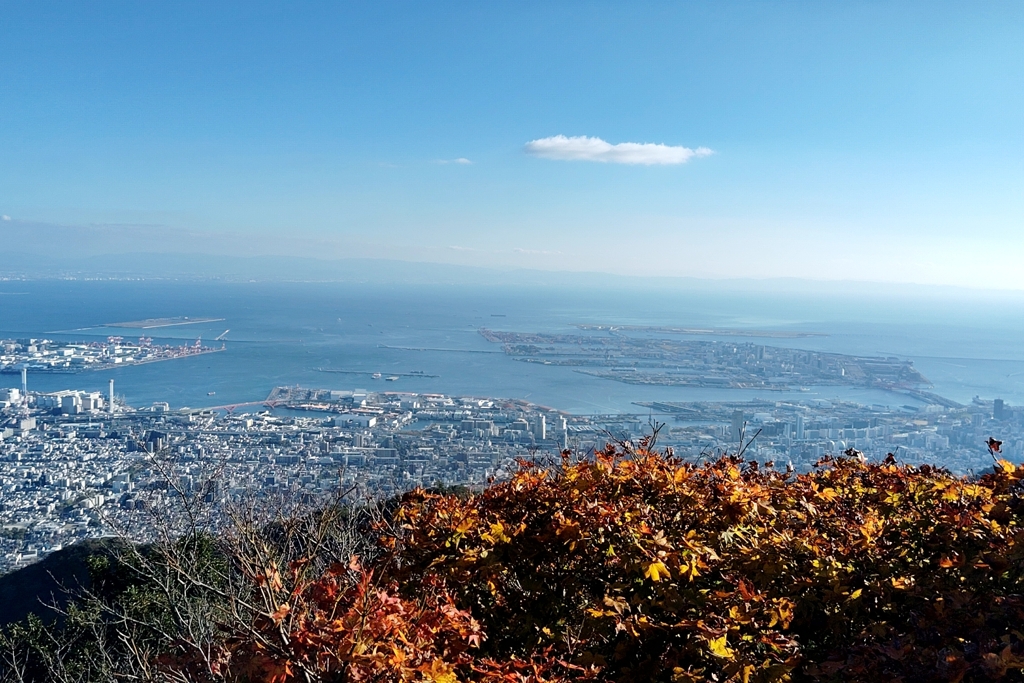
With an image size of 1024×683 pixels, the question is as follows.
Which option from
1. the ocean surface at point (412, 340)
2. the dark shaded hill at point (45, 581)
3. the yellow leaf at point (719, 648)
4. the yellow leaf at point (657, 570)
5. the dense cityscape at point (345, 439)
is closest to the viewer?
the yellow leaf at point (719, 648)

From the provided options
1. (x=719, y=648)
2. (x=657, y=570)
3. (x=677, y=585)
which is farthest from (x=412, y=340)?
(x=719, y=648)

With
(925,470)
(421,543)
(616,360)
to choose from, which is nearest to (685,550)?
(421,543)

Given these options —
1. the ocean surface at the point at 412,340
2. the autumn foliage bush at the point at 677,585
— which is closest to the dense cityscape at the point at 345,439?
the ocean surface at the point at 412,340

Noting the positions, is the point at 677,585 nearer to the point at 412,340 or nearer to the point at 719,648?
the point at 719,648

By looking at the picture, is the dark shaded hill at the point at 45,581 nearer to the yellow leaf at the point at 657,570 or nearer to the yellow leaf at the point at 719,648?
the yellow leaf at the point at 657,570

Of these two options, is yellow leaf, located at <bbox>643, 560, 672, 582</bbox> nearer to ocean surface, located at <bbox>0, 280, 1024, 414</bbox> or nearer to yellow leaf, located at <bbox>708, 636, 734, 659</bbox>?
yellow leaf, located at <bbox>708, 636, 734, 659</bbox>

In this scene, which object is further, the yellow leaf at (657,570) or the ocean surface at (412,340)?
the ocean surface at (412,340)
